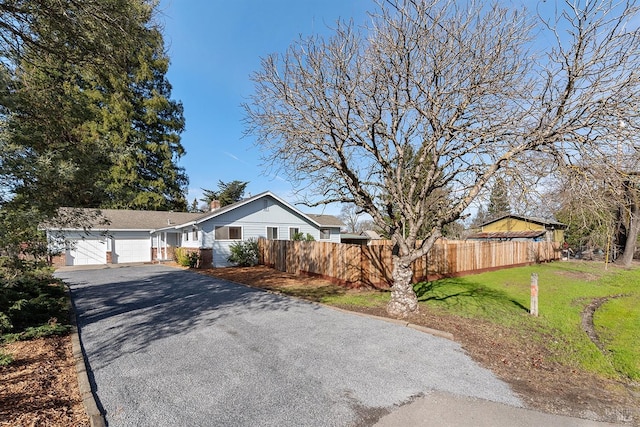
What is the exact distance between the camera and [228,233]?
63.7ft

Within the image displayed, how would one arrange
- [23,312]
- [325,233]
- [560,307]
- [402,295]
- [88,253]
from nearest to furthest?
[23,312] → [402,295] → [560,307] → [88,253] → [325,233]

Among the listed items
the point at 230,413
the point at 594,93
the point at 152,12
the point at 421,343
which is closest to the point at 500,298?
the point at 421,343

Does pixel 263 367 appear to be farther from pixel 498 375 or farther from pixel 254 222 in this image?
pixel 254 222

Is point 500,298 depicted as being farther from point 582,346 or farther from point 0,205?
point 0,205

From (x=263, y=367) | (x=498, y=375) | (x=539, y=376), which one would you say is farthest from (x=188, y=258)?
(x=539, y=376)

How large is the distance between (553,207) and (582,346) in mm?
2589

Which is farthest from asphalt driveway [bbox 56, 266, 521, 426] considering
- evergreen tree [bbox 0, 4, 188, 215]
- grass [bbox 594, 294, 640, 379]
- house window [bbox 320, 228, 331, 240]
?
house window [bbox 320, 228, 331, 240]

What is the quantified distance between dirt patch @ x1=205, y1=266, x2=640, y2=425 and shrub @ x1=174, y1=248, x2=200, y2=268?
13.9 meters

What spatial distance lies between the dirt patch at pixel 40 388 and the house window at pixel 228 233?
45.3 ft

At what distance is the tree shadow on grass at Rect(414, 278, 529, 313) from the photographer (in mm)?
8391

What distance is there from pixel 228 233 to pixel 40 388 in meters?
15.9

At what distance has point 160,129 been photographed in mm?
32031

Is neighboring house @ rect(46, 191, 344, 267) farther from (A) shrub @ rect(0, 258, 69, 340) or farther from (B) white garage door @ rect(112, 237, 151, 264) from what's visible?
(A) shrub @ rect(0, 258, 69, 340)

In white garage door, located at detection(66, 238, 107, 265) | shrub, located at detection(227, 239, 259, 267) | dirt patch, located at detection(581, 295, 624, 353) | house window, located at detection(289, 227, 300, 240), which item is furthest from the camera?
house window, located at detection(289, 227, 300, 240)
